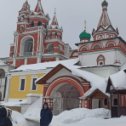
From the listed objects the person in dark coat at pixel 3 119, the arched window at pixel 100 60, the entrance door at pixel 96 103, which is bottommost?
the person in dark coat at pixel 3 119

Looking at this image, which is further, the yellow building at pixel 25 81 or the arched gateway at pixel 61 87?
the yellow building at pixel 25 81

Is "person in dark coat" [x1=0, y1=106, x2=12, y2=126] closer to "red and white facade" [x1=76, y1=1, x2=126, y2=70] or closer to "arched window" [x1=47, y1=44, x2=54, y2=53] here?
"red and white facade" [x1=76, y1=1, x2=126, y2=70]

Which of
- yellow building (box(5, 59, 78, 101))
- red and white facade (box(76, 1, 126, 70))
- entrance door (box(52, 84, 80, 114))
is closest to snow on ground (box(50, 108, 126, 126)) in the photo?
entrance door (box(52, 84, 80, 114))

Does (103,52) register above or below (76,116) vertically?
above

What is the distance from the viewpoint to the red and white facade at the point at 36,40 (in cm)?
4425

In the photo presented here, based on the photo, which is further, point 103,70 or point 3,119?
point 103,70

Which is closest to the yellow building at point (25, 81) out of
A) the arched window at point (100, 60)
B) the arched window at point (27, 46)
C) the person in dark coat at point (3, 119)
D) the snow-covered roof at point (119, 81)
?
the arched window at point (100, 60)

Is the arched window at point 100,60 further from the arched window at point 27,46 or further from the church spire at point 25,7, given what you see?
the church spire at point 25,7

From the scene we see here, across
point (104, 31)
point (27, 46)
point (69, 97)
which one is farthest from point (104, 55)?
point (27, 46)

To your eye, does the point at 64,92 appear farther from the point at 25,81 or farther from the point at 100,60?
the point at 25,81

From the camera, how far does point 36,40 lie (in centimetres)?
4566

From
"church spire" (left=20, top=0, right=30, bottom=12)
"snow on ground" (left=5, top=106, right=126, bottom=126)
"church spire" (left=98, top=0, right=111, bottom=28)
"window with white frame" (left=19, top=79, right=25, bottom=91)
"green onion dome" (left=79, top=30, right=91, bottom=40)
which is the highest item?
"church spire" (left=20, top=0, right=30, bottom=12)

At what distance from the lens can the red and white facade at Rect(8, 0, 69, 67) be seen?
44250mm

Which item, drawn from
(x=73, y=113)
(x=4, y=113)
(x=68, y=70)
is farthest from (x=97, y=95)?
(x=4, y=113)
